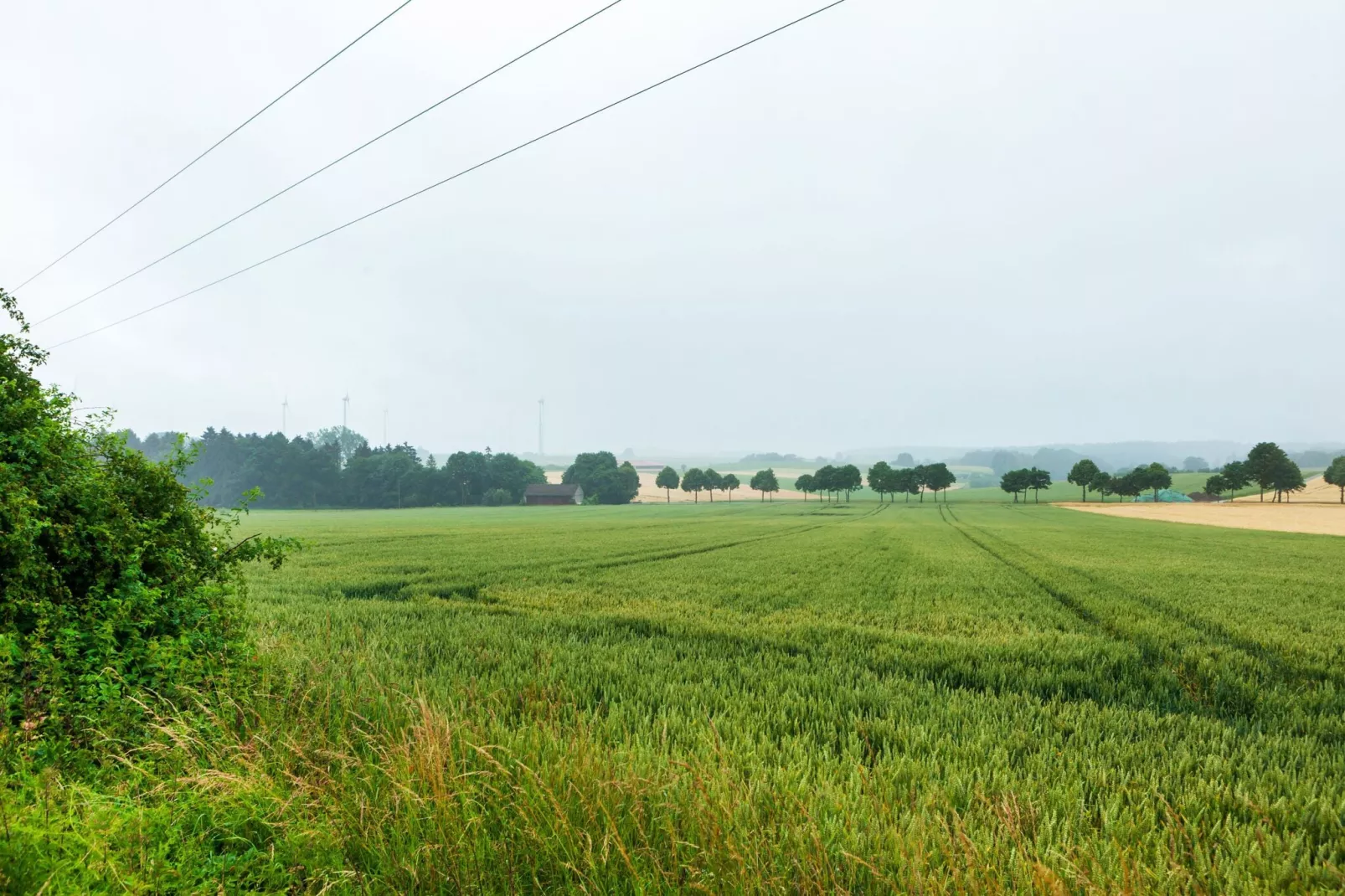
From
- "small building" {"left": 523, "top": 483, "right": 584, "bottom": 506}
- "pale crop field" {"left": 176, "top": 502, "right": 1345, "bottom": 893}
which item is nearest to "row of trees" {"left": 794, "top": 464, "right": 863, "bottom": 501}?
"small building" {"left": 523, "top": 483, "right": 584, "bottom": 506}

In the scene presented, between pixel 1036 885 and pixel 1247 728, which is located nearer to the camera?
pixel 1036 885

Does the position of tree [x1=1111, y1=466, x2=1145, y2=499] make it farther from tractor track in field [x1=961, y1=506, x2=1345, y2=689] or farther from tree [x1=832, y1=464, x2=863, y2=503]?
tractor track in field [x1=961, y1=506, x2=1345, y2=689]

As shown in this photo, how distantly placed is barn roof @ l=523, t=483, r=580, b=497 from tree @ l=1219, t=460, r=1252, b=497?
139789 mm

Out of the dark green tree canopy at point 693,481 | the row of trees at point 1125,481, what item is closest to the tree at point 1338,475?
the row of trees at point 1125,481

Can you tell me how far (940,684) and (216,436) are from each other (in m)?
174

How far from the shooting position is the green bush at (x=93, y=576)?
162 inches

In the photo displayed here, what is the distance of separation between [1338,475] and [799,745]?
160m

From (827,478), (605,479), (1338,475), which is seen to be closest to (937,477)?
(827,478)

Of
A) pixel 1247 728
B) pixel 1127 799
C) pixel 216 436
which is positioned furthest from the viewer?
pixel 216 436

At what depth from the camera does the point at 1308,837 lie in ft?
11.8

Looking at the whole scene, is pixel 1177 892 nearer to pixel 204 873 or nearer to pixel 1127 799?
pixel 1127 799

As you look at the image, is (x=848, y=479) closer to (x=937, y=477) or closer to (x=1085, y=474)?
(x=937, y=477)

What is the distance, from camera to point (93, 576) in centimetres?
495

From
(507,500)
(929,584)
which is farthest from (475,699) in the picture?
(507,500)
